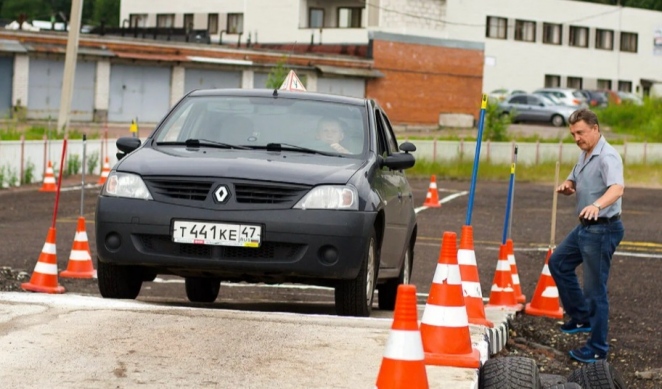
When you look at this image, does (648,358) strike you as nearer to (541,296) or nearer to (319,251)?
(541,296)

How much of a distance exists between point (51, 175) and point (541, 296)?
16.7m

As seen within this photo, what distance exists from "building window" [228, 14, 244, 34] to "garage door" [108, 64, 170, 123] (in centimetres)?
2530

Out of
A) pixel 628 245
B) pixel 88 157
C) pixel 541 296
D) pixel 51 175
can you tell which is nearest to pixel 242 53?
pixel 88 157

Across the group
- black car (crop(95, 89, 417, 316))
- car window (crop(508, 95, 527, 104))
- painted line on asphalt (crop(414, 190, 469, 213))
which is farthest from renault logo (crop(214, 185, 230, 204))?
car window (crop(508, 95, 527, 104))

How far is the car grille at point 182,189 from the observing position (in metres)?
9.08

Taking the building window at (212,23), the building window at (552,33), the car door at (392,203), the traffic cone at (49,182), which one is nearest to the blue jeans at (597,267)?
the car door at (392,203)

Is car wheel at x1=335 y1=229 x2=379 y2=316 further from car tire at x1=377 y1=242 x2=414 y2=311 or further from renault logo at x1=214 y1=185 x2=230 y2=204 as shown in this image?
car tire at x1=377 y1=242 x2=414 y2=311

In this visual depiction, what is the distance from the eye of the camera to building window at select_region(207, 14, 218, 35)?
9100 centimetres

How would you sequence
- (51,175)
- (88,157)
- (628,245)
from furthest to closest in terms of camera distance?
(88,157) < (51,175) < (628,245)

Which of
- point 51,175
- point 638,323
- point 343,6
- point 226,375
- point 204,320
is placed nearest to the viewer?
point 226,375

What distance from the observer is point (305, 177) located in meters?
9.10

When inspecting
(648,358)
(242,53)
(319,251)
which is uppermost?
(242,53)

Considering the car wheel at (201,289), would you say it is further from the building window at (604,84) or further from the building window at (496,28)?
the building window at (604,84)

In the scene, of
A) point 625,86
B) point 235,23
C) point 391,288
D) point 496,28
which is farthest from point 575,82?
point 391,288
